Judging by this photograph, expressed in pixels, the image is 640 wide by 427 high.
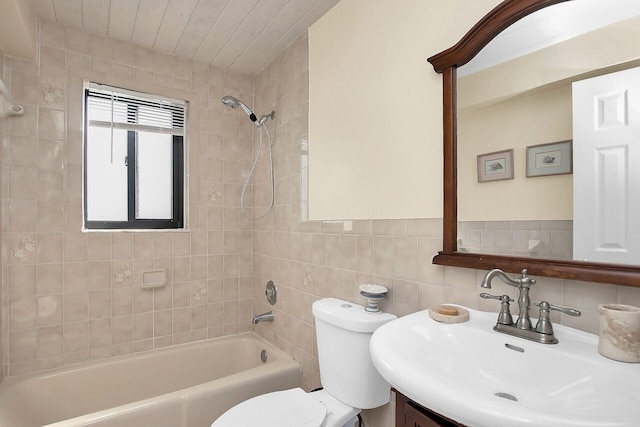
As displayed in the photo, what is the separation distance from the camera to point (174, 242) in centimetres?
229

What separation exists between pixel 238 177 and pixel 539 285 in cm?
205

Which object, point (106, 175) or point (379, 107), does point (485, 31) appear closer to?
point (379, 107)

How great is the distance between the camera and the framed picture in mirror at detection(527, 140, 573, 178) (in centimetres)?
93

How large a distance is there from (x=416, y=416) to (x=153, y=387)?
183 cm

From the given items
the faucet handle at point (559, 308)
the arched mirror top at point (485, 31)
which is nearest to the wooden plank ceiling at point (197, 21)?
the arched mirror top at point (485, 31)

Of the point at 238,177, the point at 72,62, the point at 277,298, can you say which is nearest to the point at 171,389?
the point at 277,298

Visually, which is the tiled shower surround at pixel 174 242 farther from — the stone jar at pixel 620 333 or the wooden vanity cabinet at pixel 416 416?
the stone jar at pixel 620 333

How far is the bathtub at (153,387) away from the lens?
5.01 feet

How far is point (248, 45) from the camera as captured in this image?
7.11ft

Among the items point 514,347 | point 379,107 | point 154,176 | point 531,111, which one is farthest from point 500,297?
point 154,176

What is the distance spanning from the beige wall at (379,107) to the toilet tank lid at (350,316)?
16.1 inches

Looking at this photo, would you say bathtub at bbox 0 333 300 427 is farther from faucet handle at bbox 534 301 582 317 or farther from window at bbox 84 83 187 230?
faucet handle at bbox 534 301 582 317

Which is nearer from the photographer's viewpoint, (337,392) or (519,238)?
(519,238)

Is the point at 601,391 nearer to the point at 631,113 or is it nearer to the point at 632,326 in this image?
the point at 632,326
